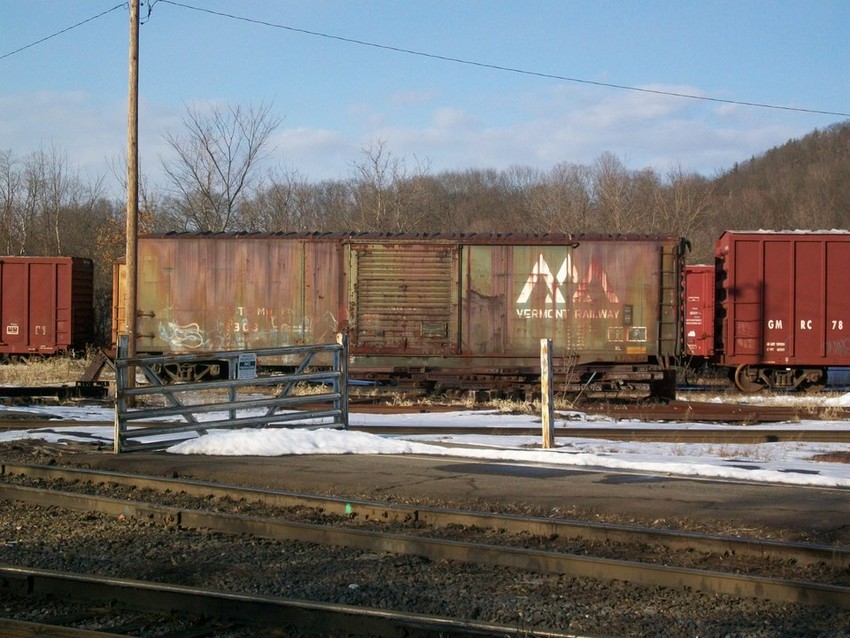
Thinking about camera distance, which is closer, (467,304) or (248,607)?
(248,607)

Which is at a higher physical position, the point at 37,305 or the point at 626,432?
the point at 37,305

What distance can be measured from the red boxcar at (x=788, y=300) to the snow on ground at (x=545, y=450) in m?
6.45

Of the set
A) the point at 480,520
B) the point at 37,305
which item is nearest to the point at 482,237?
the point at 480,520

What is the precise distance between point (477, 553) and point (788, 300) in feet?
54.6

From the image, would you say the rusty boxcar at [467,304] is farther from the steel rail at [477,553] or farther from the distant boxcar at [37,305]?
the steel rail at [477,553]

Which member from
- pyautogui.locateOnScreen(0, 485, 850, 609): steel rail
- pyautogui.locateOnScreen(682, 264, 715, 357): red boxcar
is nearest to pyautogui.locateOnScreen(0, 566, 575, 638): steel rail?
pyautogui.locateOnScreen(0, 485, 850, 609): steel rail

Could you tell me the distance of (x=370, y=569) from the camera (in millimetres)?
6426

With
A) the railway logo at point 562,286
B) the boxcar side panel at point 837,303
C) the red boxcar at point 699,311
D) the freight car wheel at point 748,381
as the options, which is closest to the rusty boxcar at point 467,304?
the railway logo at point 562,286

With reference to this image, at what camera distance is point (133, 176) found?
59.8 ft

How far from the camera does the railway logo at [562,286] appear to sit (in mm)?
19812

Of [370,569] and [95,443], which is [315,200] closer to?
[95,443]

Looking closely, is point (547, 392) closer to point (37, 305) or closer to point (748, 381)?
point (748, 381)

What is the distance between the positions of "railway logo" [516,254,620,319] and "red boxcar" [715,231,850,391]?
343 cm

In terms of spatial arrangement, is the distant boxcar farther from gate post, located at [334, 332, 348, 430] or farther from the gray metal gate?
gate post, located at [334, 332, 348, 430]
